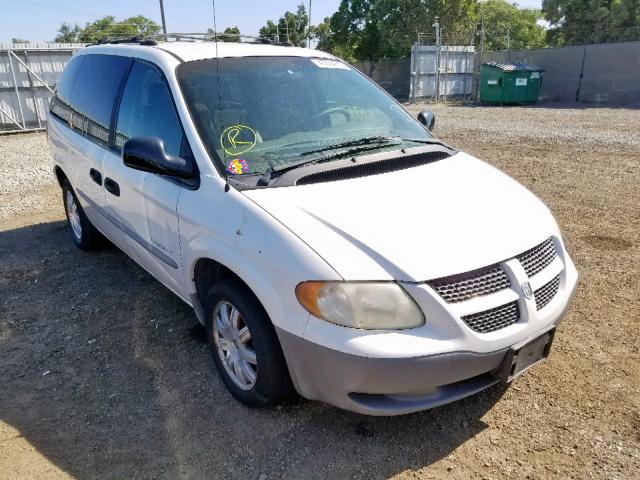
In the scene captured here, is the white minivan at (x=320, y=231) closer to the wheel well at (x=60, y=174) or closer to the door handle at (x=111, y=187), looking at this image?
the door handle at (x=111, y=187)

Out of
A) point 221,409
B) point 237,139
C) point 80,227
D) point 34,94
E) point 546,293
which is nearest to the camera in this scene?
point 546,293

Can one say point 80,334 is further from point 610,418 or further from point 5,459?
point 610,418

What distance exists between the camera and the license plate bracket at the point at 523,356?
2.29 meters

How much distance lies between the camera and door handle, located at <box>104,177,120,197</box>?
3.61m

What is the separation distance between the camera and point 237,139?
9.55 ft

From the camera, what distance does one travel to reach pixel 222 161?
277 centimetres

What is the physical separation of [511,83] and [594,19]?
90.5ft

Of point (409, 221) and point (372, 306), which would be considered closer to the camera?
point (372, 306)

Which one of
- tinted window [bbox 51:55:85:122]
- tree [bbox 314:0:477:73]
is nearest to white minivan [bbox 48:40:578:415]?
tinted window [bbox 51:55:85:122]

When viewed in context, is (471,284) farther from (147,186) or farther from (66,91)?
(66,91)

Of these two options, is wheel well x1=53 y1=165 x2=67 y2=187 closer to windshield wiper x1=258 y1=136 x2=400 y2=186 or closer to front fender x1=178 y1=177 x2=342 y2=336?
front fender x1=178 y1=177 x2=342 y2=336

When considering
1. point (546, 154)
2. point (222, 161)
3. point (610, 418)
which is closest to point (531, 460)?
point (610, 418)

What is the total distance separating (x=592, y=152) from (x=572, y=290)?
26.5 feet

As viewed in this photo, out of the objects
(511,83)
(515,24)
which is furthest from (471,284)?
(515,24)
